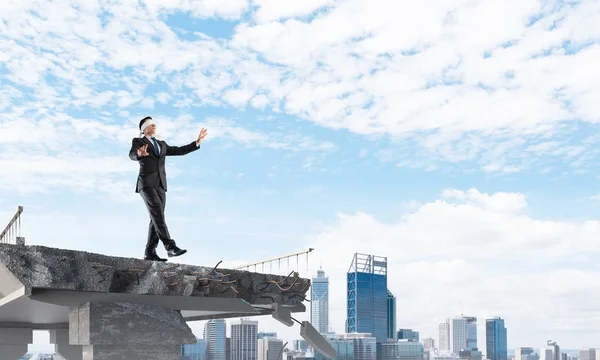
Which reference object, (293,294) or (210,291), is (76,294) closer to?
(210,291)

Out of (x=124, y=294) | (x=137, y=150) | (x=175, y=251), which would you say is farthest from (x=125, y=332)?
(x=137, y=150)

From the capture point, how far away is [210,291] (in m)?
11.8

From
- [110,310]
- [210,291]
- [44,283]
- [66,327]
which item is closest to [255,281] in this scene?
[210,291]

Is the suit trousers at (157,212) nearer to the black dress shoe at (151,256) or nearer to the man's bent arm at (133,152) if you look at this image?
the black dress shoe at (151,256)

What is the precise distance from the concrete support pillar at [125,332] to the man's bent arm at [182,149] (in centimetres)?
303

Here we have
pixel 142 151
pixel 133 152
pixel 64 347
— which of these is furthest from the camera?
pixel 64 347

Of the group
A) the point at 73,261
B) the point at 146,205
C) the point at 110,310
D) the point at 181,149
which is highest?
the point at 181,149

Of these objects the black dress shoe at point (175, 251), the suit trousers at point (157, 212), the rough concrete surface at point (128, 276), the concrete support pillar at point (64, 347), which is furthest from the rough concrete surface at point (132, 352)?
the concrete support pillar at point (64, 347)

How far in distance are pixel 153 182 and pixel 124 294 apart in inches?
94.9

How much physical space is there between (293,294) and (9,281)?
5.30m

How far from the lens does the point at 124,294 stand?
1077 cm

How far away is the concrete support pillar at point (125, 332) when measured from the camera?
34.8ft

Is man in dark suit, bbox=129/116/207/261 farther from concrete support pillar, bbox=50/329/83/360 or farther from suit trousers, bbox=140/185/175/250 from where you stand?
concrete support pillar, bbox=50/329/83/360

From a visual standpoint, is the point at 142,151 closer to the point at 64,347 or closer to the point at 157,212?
the point at 157,212
